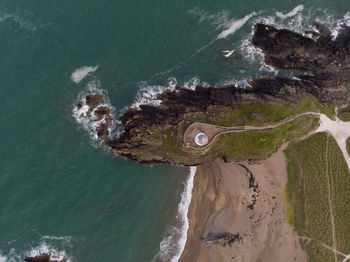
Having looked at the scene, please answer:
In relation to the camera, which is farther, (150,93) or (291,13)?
(291,13)

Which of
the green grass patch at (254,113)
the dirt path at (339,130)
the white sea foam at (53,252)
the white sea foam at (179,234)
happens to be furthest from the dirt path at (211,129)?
the white sea foam at (53,252)

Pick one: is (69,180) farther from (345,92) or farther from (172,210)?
(345,92)

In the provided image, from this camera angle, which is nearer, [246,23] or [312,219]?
[312,219]

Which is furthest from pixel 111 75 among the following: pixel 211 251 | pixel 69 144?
pixel 211 251

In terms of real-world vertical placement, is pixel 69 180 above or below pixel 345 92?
below

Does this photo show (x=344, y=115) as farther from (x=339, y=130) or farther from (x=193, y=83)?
(x=193, y=83)

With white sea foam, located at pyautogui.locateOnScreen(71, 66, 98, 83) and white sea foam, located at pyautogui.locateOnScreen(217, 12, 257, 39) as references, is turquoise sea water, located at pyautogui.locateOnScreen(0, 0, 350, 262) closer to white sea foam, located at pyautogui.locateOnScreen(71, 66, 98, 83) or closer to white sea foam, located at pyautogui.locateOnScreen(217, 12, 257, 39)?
white sea foam, located at pyautogui.locateOnScreen(71, 66, 98, 83)

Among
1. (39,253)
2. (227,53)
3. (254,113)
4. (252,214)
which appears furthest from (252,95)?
(39,253)
